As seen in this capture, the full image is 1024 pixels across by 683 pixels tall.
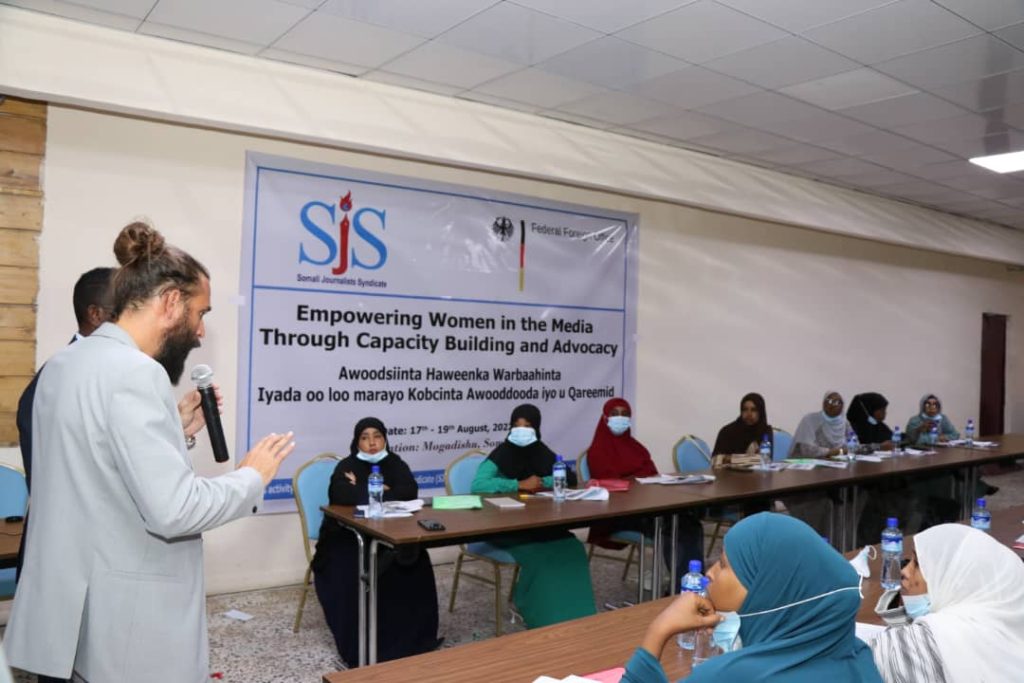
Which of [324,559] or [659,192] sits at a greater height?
[659,192]

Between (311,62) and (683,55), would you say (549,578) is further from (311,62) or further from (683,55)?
(311,62)

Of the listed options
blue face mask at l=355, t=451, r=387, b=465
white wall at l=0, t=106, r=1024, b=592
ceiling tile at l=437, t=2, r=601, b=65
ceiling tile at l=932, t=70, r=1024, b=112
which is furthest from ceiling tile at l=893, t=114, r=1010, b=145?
blue face mask at l=355, t=451, r=387, b=465

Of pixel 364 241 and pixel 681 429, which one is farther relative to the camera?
pixel 681 429

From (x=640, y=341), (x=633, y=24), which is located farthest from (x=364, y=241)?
(x=640, y=341)

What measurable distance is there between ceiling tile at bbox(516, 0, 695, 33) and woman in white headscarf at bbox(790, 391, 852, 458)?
340 centimetres

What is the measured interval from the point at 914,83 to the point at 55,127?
14.7 feet

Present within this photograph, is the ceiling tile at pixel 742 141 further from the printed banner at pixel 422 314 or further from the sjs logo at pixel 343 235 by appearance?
the sjs logo at pixel 343 235

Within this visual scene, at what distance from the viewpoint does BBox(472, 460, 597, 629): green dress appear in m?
3.49

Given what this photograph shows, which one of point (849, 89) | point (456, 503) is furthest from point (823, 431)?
point (456, 503)

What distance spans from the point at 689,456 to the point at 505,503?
217 centimetres

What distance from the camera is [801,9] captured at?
337 centimetres

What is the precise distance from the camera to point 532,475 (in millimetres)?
4035

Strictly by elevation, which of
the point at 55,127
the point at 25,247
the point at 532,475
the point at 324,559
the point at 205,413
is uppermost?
the point at 55,127

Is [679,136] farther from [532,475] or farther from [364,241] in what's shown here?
[532,475]
